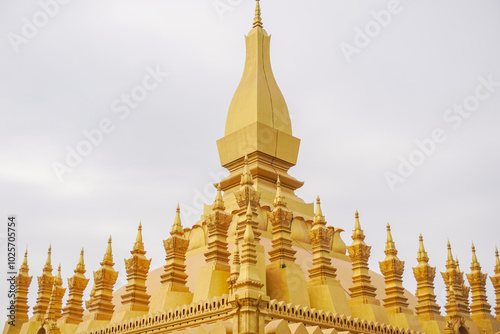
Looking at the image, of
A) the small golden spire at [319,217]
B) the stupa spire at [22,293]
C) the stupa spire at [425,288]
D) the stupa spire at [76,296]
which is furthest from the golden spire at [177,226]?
the stupa spire at [22,293]

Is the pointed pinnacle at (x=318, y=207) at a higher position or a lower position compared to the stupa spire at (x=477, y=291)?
higher

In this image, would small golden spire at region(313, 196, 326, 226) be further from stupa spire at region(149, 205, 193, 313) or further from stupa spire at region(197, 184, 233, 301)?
stupa spire at region(149, 205, 193, 313)

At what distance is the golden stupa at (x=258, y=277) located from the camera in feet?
41.8

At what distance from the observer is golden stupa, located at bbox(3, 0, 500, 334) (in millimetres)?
12734

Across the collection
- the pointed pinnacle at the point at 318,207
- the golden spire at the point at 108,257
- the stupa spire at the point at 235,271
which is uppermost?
the pointed pinnacle at the point at 318,207

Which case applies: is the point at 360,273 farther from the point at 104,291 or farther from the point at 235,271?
the point at 104,291

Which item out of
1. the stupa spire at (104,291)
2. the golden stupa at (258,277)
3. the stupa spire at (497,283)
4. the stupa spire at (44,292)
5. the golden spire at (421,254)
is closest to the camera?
the golden stupa at (258,277)

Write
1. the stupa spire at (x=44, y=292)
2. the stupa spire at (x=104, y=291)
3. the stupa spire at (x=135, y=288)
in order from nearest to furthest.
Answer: the stupa spire at (x=135, y=288), the stupa spire at (x=104, y=291), the stupa spire at (x=44, y=292)

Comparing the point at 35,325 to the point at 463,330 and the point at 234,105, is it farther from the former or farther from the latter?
the point at 463,330

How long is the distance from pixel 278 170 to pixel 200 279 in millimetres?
7188

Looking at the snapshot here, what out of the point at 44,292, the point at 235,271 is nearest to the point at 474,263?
the point at 235,271

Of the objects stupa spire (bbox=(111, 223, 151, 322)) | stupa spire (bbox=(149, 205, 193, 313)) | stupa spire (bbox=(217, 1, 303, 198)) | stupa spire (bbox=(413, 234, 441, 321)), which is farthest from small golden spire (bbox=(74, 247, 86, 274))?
stupa spire (bbox=(413, 234, 441, 321))

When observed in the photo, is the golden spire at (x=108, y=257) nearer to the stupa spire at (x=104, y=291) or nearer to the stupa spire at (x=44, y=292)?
the stupa spire at (x=104, y=291)

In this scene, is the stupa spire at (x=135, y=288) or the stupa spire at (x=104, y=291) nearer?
the stupa spire at (x=135, y=288)
